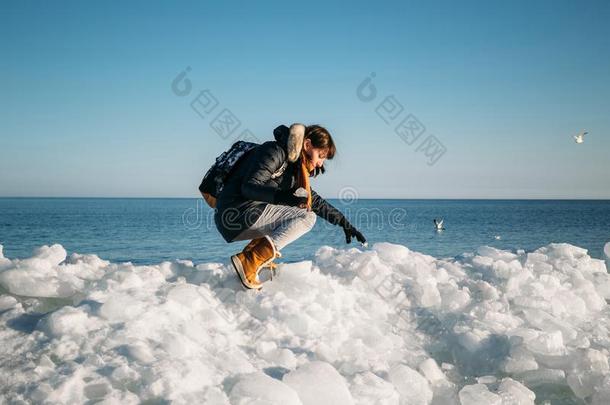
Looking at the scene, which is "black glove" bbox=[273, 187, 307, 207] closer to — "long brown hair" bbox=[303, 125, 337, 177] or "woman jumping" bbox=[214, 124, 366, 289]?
"woman jumping" bbox=[214, 124, 366, 289]

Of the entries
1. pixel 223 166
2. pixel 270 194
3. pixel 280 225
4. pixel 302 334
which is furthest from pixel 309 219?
pixel 302 334

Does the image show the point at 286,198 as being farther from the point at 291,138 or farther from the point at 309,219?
the point at 309,219

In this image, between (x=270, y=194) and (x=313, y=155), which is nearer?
(x=270, y=194)

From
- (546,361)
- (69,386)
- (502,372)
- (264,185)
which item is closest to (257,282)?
(264,185)

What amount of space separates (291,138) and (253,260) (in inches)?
38.9

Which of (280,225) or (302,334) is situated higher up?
(280,225)

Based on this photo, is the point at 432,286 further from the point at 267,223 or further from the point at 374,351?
the point at 267,223

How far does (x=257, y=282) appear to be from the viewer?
3352 mm

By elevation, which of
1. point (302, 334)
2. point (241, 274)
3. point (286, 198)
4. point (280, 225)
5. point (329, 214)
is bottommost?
point (302, 334)

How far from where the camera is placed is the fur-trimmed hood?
312 cm

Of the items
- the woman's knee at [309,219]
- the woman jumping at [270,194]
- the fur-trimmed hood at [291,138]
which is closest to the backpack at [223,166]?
the woman jumping at [270,194]

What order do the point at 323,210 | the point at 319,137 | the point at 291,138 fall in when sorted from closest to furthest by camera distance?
the point at 291,138
the point at 319,137
the point at 323,210

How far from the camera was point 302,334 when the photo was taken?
2873 mm

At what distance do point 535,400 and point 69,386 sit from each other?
8.31 feet
